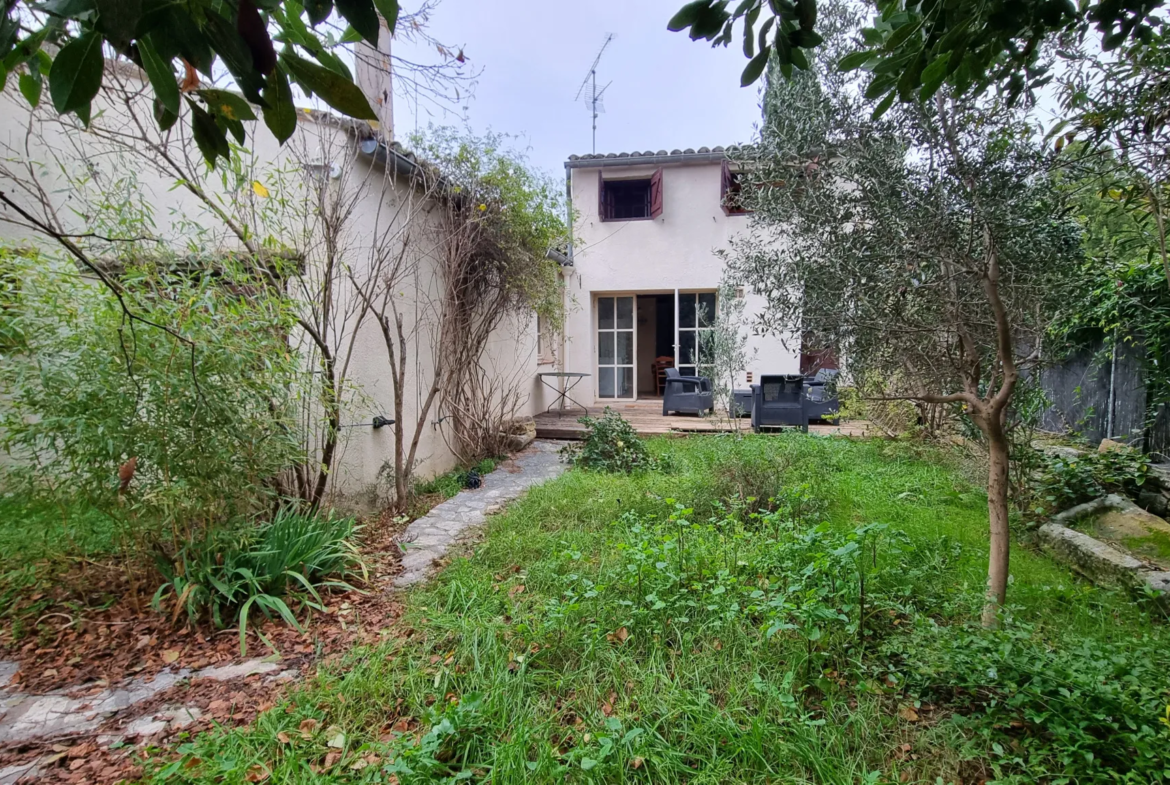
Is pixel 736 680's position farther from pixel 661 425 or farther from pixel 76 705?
pixel 661 425

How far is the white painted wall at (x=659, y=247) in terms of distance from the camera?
9664 mm

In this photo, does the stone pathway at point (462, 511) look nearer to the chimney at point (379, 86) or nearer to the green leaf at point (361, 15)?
the green leaf at point (361, 15)

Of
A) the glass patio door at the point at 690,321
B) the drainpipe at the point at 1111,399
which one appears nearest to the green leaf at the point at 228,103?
the drainpipe at the point at 1111,399

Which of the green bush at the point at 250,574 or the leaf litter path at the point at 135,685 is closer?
the leaf litter path at the point at 135,685

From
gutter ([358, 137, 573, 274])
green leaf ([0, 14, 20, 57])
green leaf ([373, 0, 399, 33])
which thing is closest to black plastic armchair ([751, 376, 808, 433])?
gutter ([358, 137, 573, 274])

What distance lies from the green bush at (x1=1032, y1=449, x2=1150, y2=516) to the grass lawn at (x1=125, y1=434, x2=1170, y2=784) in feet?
2.45

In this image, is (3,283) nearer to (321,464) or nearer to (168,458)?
(168,458)

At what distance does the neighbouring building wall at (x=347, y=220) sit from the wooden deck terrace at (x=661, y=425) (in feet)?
8.07

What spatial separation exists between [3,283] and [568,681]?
3.23 m

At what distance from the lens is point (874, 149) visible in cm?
237

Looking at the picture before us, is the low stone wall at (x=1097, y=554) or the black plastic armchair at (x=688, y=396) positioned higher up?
the black plastic armchair at (x=688, y=396)

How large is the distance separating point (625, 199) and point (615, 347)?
9.68ft

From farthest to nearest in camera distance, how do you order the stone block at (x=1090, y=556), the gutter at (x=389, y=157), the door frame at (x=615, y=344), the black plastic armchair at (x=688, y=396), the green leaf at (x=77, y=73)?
the door frame at (x=615, y=344), the black plastic armchair at (x=688, y=396), the gutter at (x=389, y=157), the stone block at (x=1090, y=556), the green leaf at (x=77, y=73)

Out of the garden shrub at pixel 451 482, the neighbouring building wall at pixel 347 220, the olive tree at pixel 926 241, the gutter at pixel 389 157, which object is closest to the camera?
the olive tree at pixel 926 241
